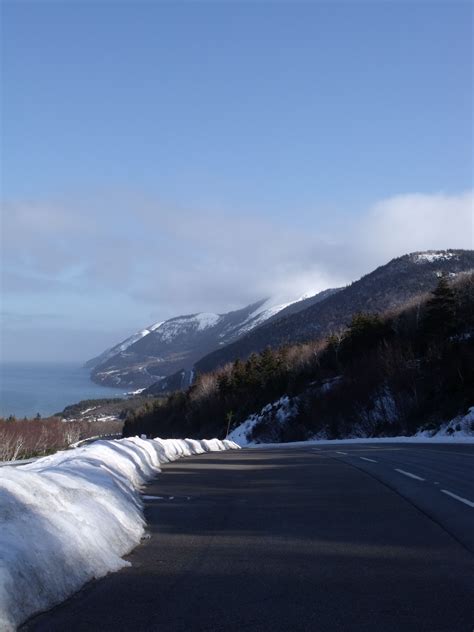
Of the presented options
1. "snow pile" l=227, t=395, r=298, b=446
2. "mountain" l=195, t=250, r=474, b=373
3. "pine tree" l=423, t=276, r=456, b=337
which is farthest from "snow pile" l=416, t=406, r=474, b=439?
"mountain" l=195, t=250, r=474, b=373

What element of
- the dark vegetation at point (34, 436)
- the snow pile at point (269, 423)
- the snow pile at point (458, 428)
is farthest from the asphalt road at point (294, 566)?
the dark vegetation at point (34, 436)

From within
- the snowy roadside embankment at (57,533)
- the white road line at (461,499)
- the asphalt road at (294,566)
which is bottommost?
the white road line at (461,499)

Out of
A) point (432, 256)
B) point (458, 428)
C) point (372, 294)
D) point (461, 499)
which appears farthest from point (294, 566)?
point (432, 256)

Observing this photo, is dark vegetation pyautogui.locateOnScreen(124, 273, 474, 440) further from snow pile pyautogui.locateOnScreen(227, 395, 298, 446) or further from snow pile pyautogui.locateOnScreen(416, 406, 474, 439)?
snow pile pyautogui.locateOnScreen(416, 406, 474, 439)

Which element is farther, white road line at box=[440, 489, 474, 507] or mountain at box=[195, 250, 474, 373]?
mountain at box=[195, 250, 474, 373]

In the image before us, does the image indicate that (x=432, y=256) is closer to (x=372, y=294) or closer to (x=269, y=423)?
(x=372, y=294)

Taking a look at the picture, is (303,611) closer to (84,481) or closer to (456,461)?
(84,481)

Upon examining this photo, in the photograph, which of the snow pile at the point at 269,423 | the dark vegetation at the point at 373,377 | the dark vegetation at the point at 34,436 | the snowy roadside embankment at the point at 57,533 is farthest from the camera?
the dark vegetation at the point at 34,436

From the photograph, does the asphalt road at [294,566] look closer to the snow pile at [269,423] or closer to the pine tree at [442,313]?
the pine tree at [442,313]

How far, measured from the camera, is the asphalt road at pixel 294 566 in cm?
538

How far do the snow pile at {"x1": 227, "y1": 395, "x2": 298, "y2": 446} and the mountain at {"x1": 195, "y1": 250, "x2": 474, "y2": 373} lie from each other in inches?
2713

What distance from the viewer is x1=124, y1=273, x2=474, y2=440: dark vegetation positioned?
173ft

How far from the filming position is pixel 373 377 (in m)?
62.9

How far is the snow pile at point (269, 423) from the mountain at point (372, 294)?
68.9m
